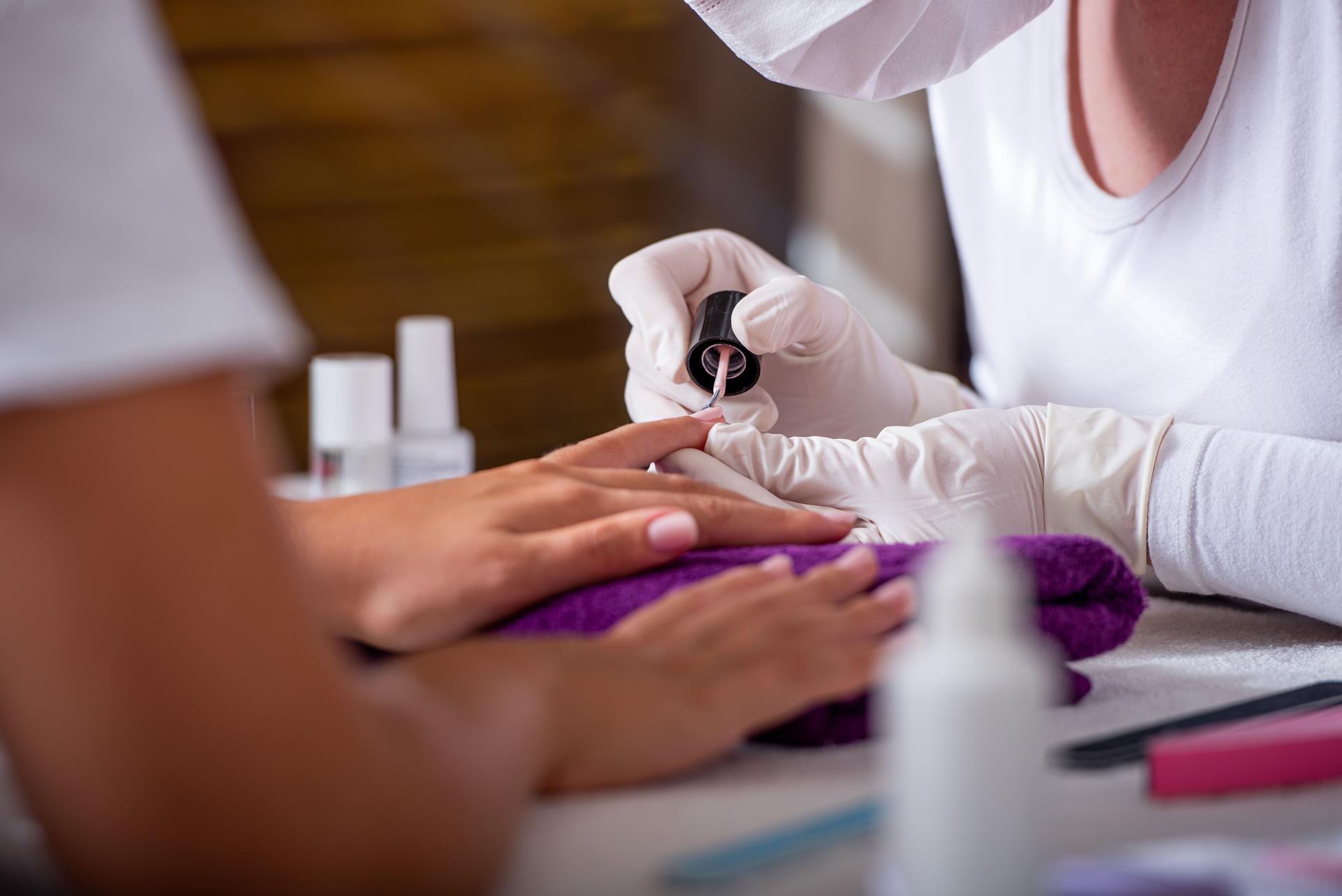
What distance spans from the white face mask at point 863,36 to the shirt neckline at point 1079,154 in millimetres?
80

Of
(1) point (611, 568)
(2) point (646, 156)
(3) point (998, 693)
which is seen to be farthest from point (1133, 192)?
(2) point (646, 156)

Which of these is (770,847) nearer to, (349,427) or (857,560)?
(857,560)

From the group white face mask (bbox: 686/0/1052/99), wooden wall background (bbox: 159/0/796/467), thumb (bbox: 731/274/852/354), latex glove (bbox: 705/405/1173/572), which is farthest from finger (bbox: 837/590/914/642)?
wooden wall background (bbox: 159/0/796/467)

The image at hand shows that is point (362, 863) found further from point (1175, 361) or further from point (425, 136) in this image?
point (425, 136)

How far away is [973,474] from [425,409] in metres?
0.66

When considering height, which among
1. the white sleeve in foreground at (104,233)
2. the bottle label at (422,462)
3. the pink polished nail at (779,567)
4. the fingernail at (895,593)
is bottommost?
the bottle label at (422,462)

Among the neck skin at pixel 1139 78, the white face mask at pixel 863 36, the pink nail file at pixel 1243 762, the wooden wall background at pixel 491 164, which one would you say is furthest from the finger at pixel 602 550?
the wooden wall background at pixel 491 164

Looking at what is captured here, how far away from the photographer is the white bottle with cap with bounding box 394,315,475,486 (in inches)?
47.4

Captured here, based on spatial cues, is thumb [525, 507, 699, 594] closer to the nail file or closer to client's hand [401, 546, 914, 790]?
client's hand [401, 546, 914, 790]

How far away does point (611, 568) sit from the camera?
56cm

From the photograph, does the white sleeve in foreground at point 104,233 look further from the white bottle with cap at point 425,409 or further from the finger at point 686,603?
the white bottle with cap at point 425,409

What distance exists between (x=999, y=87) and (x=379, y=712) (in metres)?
0.86

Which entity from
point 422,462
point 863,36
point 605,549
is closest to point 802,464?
point 605,549

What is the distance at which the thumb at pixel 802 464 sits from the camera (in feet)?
2.32
